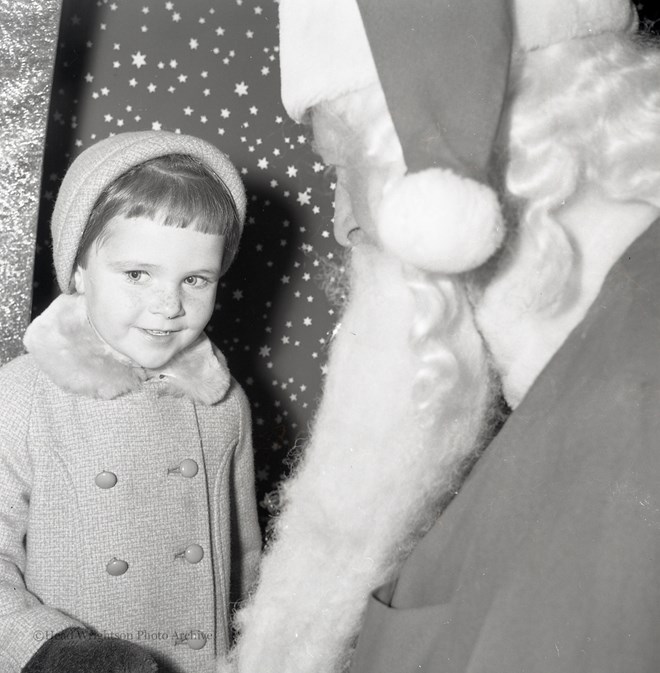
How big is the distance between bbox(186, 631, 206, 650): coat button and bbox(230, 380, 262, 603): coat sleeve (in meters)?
0.15

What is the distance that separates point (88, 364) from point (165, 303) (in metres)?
0.15

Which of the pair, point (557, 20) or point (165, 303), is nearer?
point (557, 20)

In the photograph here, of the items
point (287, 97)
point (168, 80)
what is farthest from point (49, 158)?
point (287, 97)

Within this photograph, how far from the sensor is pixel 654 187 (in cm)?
94

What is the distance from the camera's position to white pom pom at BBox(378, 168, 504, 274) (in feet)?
2.78

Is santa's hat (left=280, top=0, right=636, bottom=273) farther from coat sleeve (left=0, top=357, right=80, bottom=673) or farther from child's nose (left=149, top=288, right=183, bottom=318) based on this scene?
coat sleeve (left=0, top=357, right=80, bottom=673)

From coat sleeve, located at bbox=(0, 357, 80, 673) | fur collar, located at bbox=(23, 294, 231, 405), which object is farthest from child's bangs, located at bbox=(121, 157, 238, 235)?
coat sleeve, located at bbox=(0, 357, 80, 673)

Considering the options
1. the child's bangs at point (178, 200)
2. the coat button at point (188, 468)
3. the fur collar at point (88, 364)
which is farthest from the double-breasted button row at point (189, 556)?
the child's bangs at point (178, 200)

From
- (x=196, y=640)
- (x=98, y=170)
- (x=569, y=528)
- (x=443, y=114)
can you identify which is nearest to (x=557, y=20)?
(x=443, y=114)

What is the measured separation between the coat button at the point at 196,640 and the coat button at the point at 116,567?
0.16m

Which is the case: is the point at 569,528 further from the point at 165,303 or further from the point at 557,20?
the point at 165,303

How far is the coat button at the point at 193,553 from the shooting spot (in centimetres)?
127

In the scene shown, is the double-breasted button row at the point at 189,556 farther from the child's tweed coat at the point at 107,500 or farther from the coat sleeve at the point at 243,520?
the coat sleeve at the point at 243,520

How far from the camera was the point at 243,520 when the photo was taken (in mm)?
1441
